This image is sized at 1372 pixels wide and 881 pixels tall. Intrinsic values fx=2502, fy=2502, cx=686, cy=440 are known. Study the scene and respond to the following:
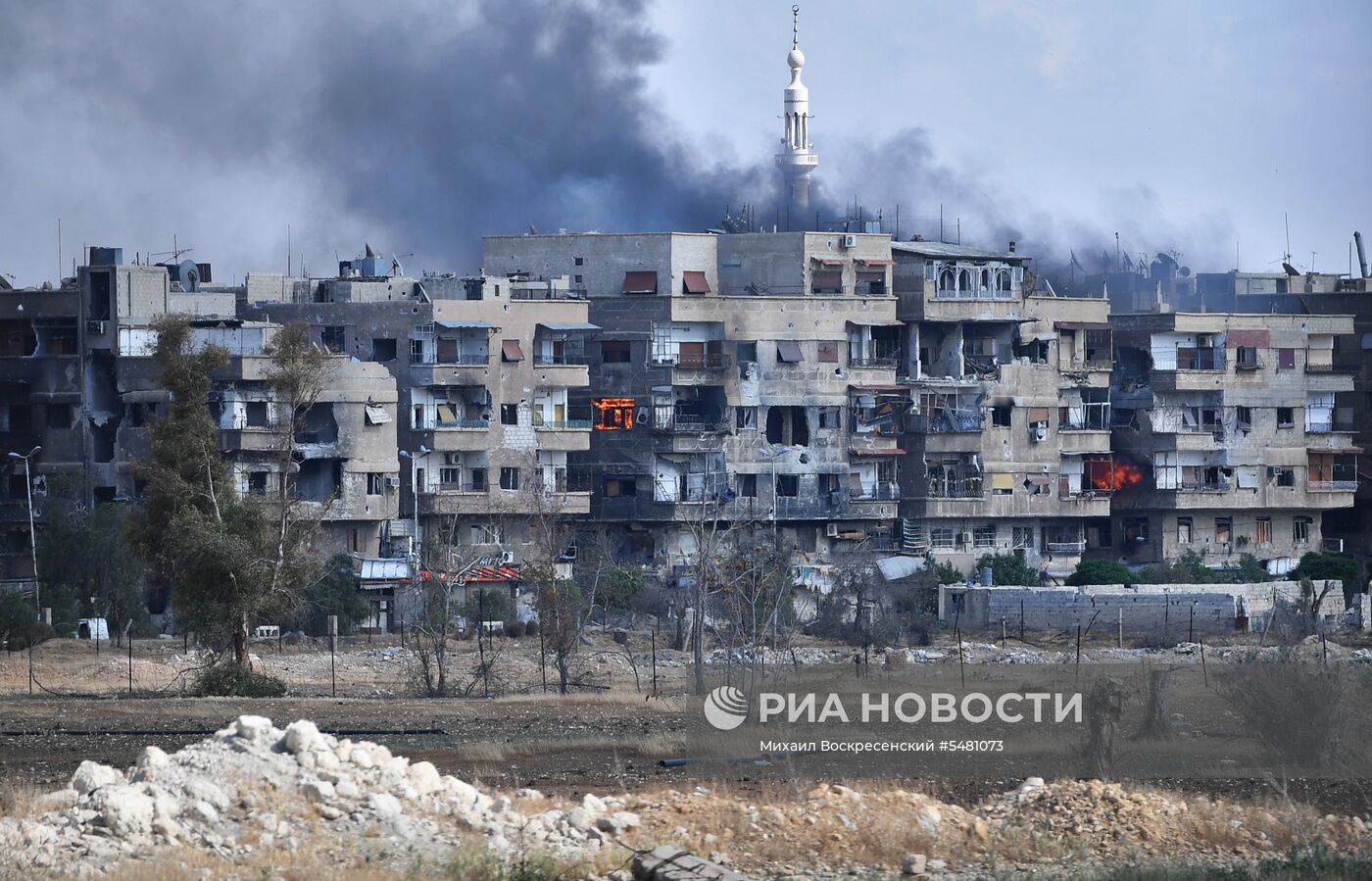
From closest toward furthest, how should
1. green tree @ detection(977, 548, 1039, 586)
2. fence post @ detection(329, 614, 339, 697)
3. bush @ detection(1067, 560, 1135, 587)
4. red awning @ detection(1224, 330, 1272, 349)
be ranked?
fence post @ detection(329, 614, 339, 697), bush @ detection(1067, 560, 1135, 587), green tree @ detection(977, 548, 1039, 586), red awning @ detection(1224, 330, 1272, 349)

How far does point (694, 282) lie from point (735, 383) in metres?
3.12

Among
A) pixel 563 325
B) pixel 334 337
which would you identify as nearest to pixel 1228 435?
pixel 563 325

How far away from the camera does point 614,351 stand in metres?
68.7

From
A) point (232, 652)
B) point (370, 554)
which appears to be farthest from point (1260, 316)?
point (232, 652)

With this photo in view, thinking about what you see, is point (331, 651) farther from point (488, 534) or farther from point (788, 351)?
point (788, 351)

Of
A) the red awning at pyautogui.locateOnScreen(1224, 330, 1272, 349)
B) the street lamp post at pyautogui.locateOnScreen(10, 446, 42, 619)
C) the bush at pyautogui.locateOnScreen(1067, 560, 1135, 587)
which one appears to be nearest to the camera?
the street lamp post at pyautogui.locateOnScreen(10, 446, 42, 619)

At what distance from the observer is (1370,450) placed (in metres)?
77.5

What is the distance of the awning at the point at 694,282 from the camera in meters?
69.4

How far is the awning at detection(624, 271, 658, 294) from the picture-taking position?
69250mm

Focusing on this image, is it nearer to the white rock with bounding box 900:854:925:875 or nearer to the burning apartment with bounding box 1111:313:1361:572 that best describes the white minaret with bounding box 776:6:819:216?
the burning apartment with bounding box 1111:313:1361:572

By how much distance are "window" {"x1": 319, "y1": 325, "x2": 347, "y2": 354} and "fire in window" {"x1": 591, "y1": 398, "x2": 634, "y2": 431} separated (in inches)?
277

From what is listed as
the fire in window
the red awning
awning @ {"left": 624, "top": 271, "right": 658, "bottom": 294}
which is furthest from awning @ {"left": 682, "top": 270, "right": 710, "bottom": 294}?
the red awning

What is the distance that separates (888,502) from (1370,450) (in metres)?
17.5

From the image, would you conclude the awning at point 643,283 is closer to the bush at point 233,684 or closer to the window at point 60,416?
the window at point 60,416
